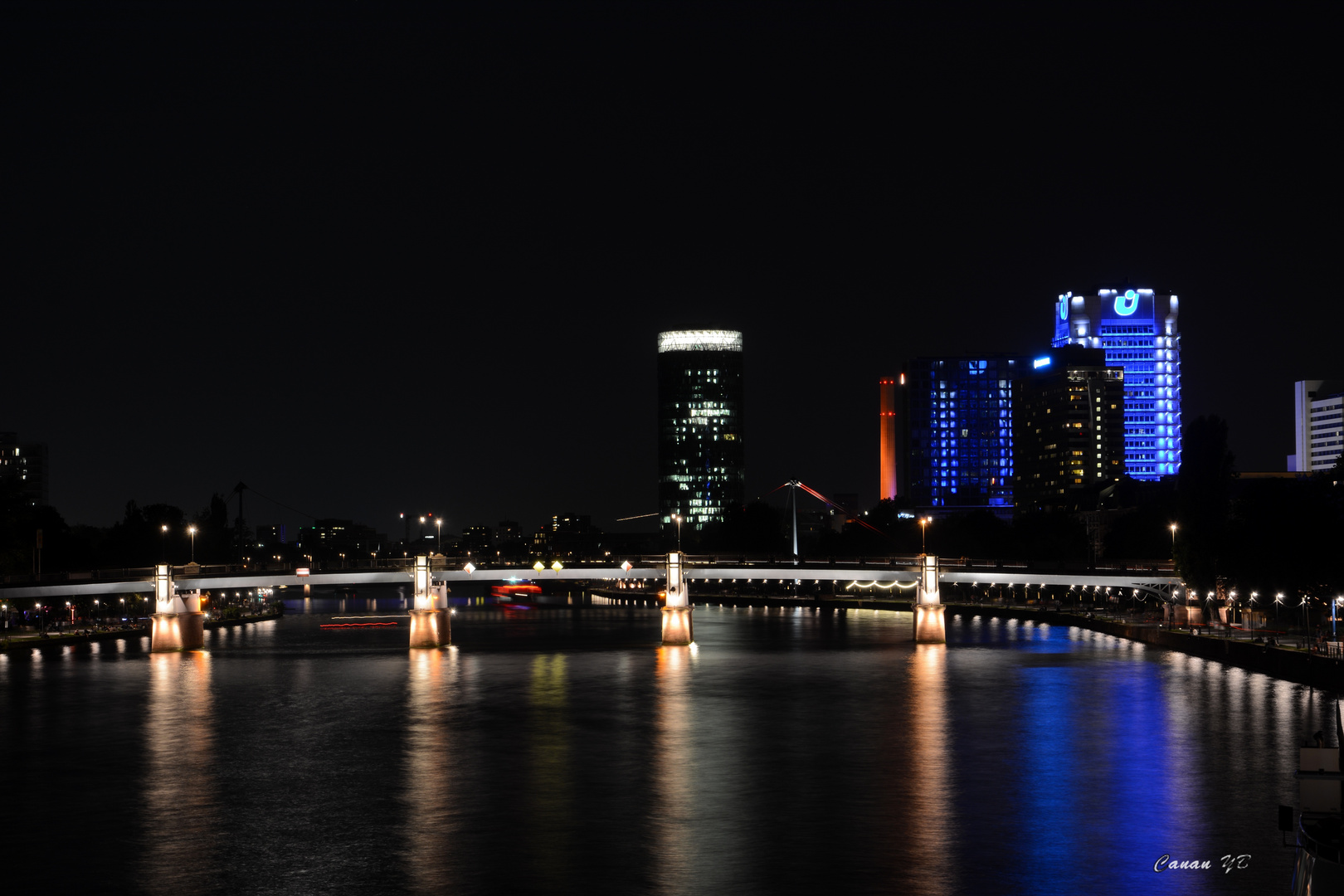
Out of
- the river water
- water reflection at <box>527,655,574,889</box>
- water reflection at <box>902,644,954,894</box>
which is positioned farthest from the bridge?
water reflection at <box>527,655,574,889</box>

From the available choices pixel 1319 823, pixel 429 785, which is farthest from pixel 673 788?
pixel 1319 823

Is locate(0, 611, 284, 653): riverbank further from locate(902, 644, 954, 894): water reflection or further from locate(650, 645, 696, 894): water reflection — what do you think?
locate(902, 644, 954, 894): water reflection

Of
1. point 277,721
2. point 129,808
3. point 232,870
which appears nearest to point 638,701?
point 277,721

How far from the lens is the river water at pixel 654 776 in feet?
119

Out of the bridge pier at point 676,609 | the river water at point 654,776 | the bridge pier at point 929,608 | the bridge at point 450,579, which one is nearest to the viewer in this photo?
the river water at point 654,776

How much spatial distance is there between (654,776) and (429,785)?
7649 mm

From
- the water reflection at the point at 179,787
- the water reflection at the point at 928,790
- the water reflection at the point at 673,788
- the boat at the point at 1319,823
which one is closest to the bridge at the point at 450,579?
the water reflection at the point at 179,787

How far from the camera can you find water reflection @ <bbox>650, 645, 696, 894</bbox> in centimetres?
3622

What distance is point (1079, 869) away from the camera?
35.7m

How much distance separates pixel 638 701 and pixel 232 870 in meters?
36.2

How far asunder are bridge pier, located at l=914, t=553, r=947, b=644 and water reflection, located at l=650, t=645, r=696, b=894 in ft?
91.2

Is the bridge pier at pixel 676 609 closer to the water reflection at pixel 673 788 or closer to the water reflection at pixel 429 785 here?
the water reflection at pixel 673 788

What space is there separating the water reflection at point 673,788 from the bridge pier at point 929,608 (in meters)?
27.8

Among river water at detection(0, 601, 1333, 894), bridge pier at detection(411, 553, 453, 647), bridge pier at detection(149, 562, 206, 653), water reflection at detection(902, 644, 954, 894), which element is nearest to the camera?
water reflection at detection(902, 644, 954, 894)
